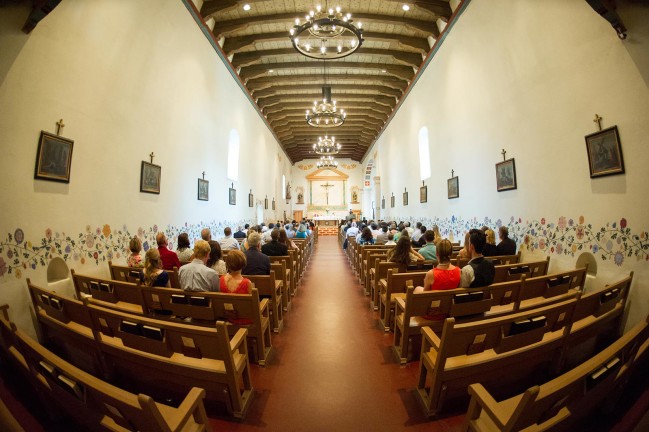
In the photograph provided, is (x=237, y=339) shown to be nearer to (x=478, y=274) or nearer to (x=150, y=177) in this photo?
(x=478, y=274)

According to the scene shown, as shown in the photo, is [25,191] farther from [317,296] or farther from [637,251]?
[637,251]

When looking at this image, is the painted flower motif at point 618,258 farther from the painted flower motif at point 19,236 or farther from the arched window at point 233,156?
the arched window at point 233,156

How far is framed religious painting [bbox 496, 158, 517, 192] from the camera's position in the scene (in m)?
4.93

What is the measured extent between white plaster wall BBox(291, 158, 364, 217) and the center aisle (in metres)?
20.4

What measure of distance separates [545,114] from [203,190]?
7380 mm

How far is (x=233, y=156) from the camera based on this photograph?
31.9ft

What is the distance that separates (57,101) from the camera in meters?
3.26

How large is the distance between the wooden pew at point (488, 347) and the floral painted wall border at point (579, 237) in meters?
1.96

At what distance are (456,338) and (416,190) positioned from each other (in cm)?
897

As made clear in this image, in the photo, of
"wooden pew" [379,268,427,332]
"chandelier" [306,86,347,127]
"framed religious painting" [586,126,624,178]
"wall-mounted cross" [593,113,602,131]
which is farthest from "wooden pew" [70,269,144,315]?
"chandelier" [306,86,347,127]

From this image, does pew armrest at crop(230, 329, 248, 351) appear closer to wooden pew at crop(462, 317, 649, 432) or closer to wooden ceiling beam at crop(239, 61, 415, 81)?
wooden pew at crop(462, 317, 649, 432)

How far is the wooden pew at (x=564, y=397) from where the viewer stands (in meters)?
1.12

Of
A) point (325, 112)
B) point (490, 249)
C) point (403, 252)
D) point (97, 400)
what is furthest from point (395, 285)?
point (325, 112)

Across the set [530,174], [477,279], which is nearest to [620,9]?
[530,174]
